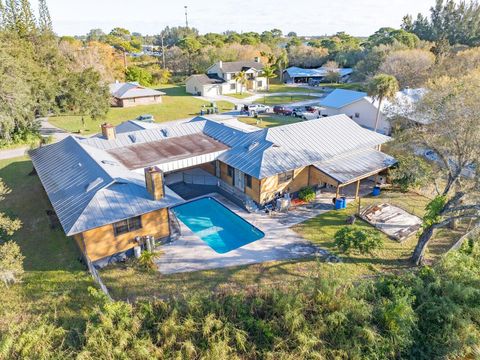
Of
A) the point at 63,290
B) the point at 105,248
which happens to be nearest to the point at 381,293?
the point at 105,248

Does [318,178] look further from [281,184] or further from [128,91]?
[128,91]

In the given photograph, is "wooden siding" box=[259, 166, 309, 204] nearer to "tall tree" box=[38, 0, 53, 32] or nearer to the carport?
the carport

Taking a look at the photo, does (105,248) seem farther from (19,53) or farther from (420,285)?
(19,53)

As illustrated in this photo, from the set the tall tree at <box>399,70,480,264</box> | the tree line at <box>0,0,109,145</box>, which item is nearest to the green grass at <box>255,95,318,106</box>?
the tree line at <box>0,0,109,145</box>

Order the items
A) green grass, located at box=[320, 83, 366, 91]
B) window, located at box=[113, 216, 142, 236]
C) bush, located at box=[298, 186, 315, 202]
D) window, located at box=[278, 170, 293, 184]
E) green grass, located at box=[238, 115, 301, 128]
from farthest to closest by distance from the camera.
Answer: green grass, located at box=[320, 83, 366, 91] → green grass, located at box=[238, 115, 301, 128] → bush, located at box=[298, 186, 315, 202] → window, located at box=[278, 170, 293, 184] → window, located at box=[113, 216, 142, 236]

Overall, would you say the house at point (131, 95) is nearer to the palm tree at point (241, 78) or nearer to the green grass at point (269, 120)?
the palm tree at point (241, 78)

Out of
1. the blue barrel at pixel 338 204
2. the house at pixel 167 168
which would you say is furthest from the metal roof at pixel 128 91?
the blue barrel at pixel 338 204
